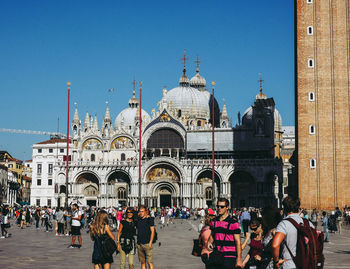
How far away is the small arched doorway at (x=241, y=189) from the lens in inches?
2534

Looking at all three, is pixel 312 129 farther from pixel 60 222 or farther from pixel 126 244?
pixel 126 244

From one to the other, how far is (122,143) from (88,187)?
6.65 m

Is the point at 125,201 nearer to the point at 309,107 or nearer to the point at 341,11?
the point at 309,107

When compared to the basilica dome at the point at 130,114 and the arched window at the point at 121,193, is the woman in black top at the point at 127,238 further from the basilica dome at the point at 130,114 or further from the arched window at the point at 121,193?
the basilica dome at the point at 130,114

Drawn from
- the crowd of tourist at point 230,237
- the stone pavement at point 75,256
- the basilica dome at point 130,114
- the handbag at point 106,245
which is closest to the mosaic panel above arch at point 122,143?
the basilica dome at point 130,114

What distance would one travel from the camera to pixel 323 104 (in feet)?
158

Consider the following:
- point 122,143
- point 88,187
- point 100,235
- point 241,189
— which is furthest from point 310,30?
point 100,235

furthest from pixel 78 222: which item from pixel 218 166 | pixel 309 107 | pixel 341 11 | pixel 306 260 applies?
pixel 218 166

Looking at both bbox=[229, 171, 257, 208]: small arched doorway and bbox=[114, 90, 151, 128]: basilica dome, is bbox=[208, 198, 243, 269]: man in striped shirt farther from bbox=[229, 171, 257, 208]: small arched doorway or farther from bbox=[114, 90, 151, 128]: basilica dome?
bbox=[114, 90, 151, 128]: basilica dome

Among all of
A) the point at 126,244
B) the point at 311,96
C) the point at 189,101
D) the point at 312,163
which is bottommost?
the point at 126,244

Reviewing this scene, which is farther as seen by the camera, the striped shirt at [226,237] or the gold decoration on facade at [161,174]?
the gold decoration on facade at [161,174]

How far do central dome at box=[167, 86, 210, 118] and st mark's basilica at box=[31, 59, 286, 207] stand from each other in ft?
28.8

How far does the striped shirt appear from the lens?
8914 millimetres

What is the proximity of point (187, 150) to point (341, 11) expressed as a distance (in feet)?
84.8
